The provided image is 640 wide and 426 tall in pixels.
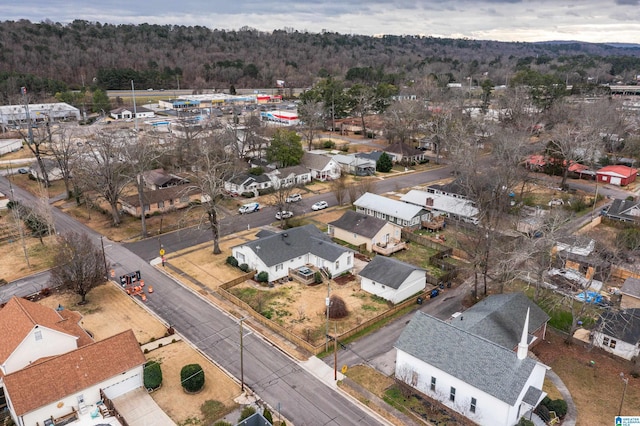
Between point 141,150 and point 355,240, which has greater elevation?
point 141,150

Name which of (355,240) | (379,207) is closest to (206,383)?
(355,240)

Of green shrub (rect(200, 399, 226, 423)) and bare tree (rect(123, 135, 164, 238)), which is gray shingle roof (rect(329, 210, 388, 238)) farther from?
green shrub (rect(200, 399, 226, 423))

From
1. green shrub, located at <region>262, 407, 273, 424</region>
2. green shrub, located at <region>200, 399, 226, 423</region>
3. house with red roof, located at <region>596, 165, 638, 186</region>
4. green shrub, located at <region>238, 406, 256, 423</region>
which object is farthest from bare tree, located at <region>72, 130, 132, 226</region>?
house with red roof, located at <region>596, 165, 638, 186</region>

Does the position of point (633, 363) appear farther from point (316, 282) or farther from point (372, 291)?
point (316, 282)

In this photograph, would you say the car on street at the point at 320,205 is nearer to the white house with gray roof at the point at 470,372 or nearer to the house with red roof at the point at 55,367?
the white house with gray roof at the point at 470,372

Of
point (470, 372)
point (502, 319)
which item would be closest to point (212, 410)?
point (470, 372)

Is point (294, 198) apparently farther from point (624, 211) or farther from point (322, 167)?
point (624, 211)
